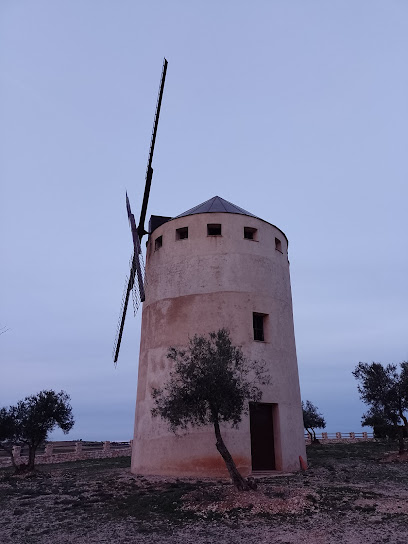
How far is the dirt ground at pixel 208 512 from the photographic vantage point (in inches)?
354

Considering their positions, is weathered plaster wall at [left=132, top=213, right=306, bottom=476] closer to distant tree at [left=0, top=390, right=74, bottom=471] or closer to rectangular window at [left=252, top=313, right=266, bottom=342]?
rectangular window at [left=252, top=313, right=266, bottom=342]

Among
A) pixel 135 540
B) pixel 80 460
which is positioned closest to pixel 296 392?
pixel 135 540

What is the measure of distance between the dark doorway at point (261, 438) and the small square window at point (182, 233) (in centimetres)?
895

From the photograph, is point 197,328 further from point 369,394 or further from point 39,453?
point 39,453

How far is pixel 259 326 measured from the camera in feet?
65.5

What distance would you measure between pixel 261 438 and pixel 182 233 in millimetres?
10639

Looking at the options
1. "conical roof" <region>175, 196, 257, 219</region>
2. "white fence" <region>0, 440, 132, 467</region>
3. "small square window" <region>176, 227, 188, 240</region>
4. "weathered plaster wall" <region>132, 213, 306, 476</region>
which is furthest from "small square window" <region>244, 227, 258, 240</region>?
"white fence" <region>0, 440, 132, 467</region>

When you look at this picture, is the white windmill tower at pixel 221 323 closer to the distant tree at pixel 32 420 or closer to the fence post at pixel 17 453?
the distant tree at pixel 32 420

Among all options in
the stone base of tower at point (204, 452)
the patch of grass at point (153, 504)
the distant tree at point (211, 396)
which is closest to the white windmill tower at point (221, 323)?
the stone base of tower at point (204, 452)

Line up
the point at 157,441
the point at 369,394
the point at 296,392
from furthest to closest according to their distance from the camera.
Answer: the point at 369,394
the point at 296,392
the point at 157,441

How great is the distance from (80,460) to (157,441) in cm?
1744

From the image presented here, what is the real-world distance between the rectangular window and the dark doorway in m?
3.02

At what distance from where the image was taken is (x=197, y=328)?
1889cm

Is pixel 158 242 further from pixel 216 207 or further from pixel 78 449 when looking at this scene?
pixel 78 449
